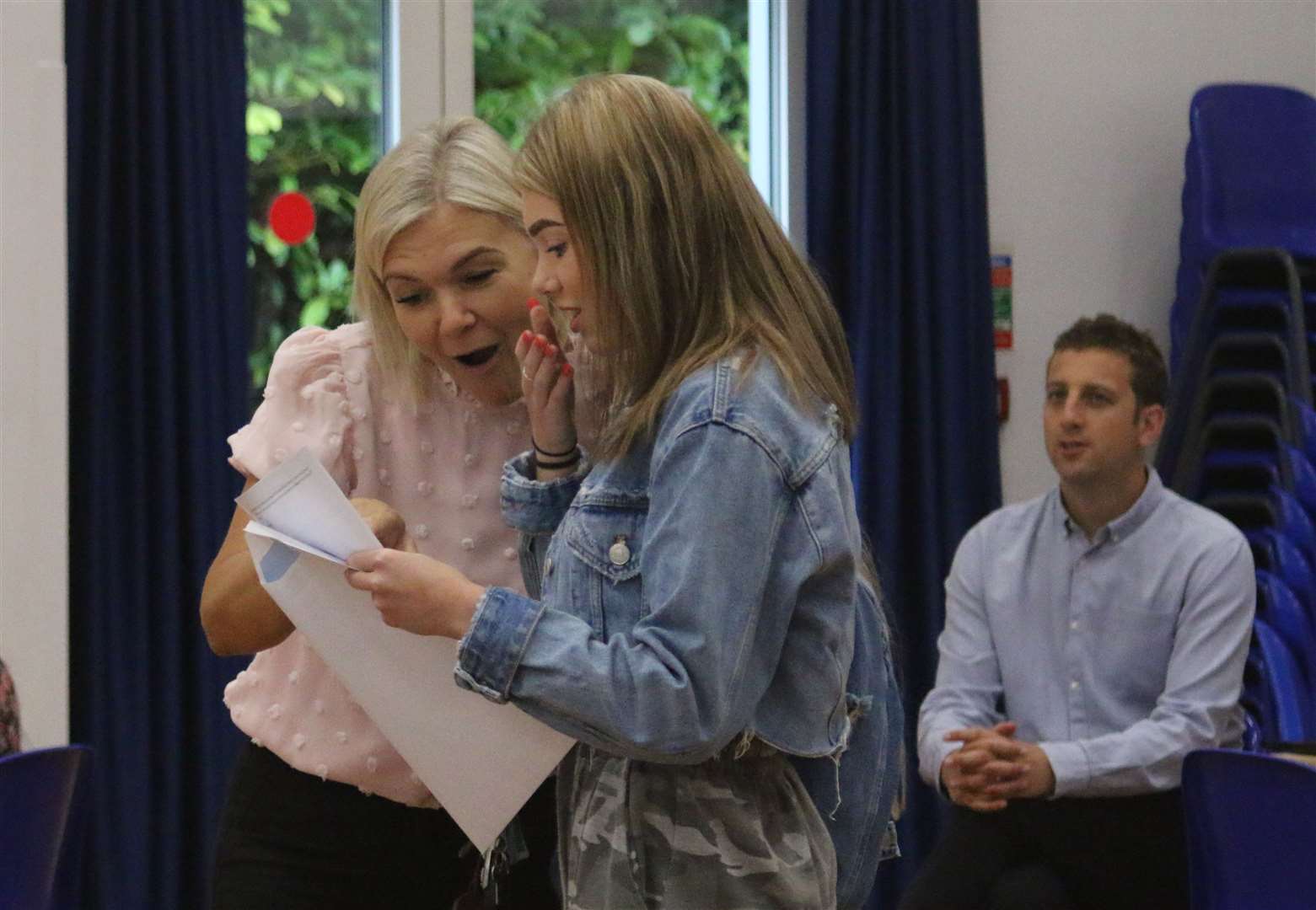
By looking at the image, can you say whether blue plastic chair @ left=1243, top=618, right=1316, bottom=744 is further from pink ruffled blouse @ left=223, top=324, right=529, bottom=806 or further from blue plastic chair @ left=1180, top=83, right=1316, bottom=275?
pink ruffled blouse @ left=223, top=324, right=529, bottom=806

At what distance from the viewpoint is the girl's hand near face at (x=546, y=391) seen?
155cm

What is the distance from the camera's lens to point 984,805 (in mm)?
3145

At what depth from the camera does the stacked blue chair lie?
13.6ft

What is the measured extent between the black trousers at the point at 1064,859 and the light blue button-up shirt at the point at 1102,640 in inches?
2.3

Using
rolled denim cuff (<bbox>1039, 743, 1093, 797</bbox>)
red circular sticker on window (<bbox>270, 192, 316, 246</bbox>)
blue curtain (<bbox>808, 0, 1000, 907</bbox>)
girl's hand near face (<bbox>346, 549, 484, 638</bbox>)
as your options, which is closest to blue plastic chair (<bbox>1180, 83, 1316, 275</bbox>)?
blue curtain (<bbox>808, 0, 1000, 907</bbox>)

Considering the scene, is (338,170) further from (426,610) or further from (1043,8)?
(426,610)

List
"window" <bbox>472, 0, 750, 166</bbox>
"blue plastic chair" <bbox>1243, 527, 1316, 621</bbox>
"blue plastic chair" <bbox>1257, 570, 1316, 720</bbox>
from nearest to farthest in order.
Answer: "blue plastic chair" <bbox>1257, 570, 1316, 720</bbox>
"blue plastic chair" <bbox>1243, 527, 1316, 621</bbox>
"window" <bbox>472, 0, 750, 166</bbox>

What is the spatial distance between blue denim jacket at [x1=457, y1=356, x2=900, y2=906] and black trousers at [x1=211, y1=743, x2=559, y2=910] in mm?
431

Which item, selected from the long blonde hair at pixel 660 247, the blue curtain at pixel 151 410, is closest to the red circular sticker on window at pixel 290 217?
the blue curtain at pixel 151 410

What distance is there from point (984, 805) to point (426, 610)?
205 cm

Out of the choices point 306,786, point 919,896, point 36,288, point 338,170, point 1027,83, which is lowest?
point 919,896

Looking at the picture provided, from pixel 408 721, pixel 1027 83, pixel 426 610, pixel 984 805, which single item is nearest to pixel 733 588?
pixel 426 610

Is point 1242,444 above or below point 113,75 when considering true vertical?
below

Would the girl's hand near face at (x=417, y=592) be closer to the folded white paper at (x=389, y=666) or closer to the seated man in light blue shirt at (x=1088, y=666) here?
the folded white paper at (x=389, y=666)
